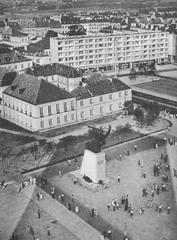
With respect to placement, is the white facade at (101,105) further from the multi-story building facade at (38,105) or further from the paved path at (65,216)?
the paved path at (65,216)

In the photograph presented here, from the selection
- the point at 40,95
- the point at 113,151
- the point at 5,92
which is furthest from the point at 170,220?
the point at 5,92

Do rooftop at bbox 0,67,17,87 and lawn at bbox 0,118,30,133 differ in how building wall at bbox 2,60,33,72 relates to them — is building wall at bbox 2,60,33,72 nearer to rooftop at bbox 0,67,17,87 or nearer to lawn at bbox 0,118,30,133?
rooftop at bbox 0,67,17,87

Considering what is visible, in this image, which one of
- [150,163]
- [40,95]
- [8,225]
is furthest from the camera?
[40,95]

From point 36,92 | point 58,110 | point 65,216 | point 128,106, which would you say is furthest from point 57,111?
point 65,216

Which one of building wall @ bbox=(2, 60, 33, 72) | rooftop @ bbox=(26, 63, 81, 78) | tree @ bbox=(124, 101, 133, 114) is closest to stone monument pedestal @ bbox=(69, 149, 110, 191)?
tree @ bbox=(124, 101, 133, 114)

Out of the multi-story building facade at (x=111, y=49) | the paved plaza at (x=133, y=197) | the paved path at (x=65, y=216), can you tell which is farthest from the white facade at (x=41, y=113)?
the multi-story building facade at (x=111, y=49)

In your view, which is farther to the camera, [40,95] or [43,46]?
[43,46]

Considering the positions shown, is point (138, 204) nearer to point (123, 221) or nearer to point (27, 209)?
point (123, 221)
